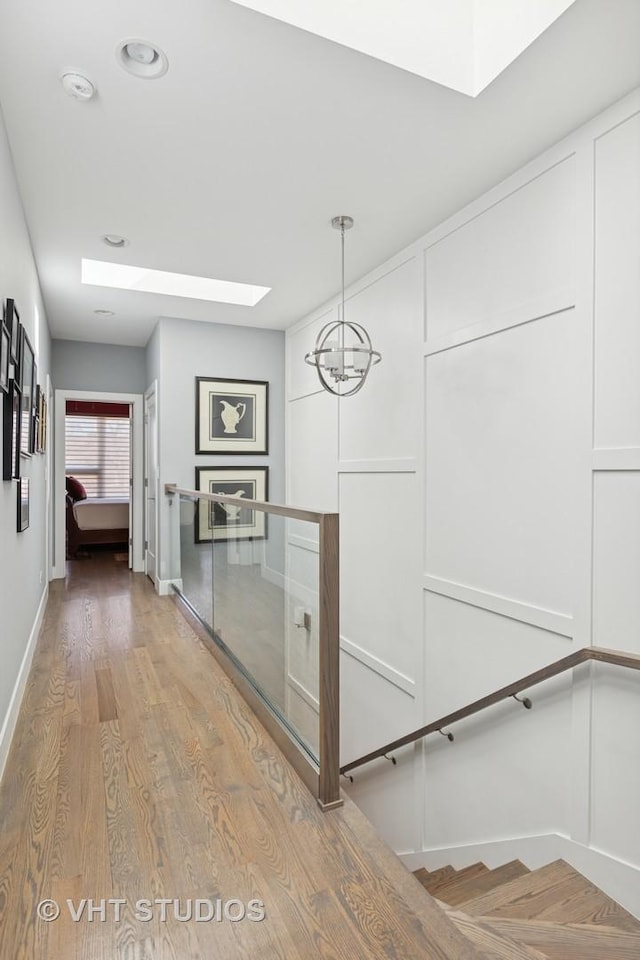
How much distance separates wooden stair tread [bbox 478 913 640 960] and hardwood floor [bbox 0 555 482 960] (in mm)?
313

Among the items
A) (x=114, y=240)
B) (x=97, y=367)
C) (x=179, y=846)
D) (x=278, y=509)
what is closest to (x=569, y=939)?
(x=179, y=846)

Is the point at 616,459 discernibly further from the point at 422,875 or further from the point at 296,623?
the point at 422,875

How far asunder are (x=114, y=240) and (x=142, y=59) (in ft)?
5.37

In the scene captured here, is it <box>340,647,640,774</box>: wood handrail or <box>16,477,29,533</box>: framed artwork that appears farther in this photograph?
<box>16,477,29,533</box>: framed artwork

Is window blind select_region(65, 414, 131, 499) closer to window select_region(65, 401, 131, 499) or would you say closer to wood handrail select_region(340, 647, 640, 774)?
window select_region(65, 401, 131, 499)

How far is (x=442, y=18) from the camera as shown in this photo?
203 cm

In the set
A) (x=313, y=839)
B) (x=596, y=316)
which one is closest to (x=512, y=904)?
(x=313, y=839)

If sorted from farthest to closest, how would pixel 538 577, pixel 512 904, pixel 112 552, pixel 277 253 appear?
pixel 112 552 → pixel 277 253 → pixel 538 577 → pixel 512 904

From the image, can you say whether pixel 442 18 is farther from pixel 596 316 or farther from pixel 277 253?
pixel 277 253

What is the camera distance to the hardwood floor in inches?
54.1

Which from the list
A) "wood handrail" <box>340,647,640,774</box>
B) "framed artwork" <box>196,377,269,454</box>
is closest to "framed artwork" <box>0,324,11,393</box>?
"wood handrail" <box>340,647,640,774</box>

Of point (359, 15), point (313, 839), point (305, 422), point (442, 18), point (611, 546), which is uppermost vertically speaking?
point (442, 18)

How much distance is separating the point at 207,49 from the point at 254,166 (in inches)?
28.6

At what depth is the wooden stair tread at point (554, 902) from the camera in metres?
1.97
